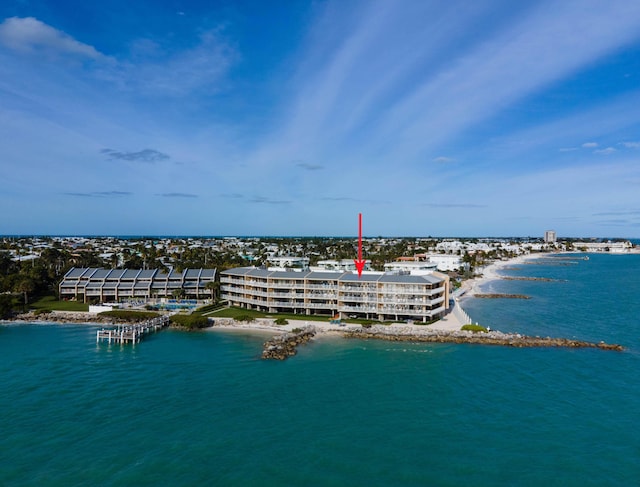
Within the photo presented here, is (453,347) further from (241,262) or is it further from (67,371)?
(241,262)

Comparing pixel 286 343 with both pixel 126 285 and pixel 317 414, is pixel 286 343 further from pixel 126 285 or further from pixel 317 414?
pixel 126 285

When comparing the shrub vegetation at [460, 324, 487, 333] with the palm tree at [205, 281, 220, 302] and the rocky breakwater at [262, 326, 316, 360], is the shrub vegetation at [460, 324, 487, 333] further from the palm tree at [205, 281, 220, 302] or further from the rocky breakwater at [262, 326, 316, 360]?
the palm tree at [205, 281, 220, 302]

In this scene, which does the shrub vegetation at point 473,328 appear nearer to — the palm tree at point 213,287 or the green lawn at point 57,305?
the palm tree at point 213,287

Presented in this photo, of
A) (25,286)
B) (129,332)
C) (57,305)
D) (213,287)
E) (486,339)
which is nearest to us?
(486,339)

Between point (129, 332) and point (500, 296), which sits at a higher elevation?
point (500, 296)

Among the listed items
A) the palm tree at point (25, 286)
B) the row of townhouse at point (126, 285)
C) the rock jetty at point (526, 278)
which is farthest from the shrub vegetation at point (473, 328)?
the rock jetty at point (526, 278)

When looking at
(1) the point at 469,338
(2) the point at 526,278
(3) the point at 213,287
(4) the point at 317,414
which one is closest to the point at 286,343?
(4) the point at 317,414

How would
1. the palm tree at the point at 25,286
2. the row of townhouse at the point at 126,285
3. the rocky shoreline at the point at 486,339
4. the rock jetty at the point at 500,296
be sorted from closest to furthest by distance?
the rocky shoreline at the point at 486,339, the palm tree at the point at 25,286, the row of townhouse at the point at 126,285, the rock jetty at the point at 500,296
